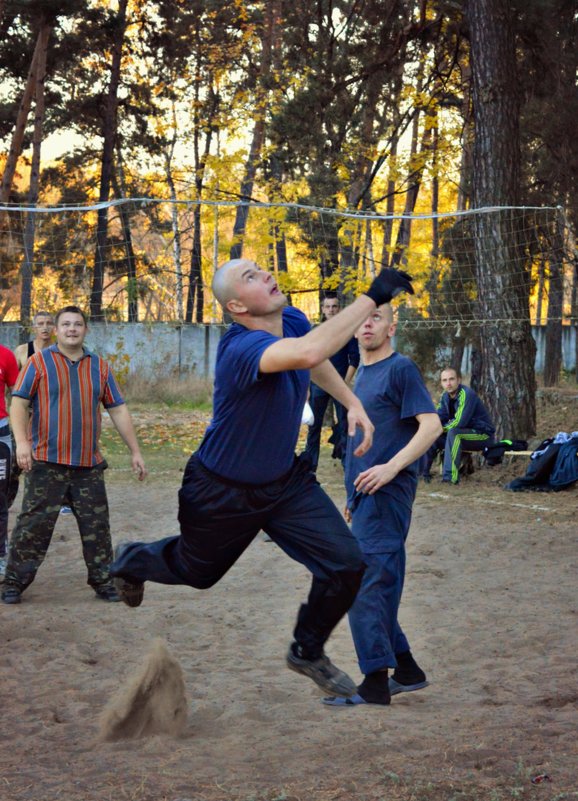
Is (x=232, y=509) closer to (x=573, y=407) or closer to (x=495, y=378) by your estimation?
(x=495, y=378)

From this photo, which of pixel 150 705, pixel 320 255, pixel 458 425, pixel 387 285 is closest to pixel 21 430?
pixel 150 705

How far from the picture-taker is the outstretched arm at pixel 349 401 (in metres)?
4.39

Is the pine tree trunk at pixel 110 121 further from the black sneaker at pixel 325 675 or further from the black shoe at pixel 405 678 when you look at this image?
the black sneaker at pixel 325 675

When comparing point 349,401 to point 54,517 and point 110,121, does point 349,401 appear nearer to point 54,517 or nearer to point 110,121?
point 54,517

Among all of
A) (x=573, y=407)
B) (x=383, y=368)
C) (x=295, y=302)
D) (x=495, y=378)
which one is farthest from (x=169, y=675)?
(x=295, y=302)

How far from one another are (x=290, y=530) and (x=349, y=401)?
0.59 meters

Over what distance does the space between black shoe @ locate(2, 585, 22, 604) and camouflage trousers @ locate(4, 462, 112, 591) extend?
34 mm

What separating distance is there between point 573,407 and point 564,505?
849 cm

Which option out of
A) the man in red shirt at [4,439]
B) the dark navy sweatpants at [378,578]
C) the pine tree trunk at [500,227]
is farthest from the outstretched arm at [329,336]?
the pine tree trunk at [500,227]

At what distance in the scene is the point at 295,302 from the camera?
988 inches

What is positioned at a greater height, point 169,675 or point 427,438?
point 427,438

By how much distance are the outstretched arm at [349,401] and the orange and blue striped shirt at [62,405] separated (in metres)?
2.99

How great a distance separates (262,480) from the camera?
14.2ft

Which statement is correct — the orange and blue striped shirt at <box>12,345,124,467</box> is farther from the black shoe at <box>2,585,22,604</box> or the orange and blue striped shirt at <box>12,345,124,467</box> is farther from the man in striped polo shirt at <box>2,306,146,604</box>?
the black shoe at <box>2,585,22,604</box>
